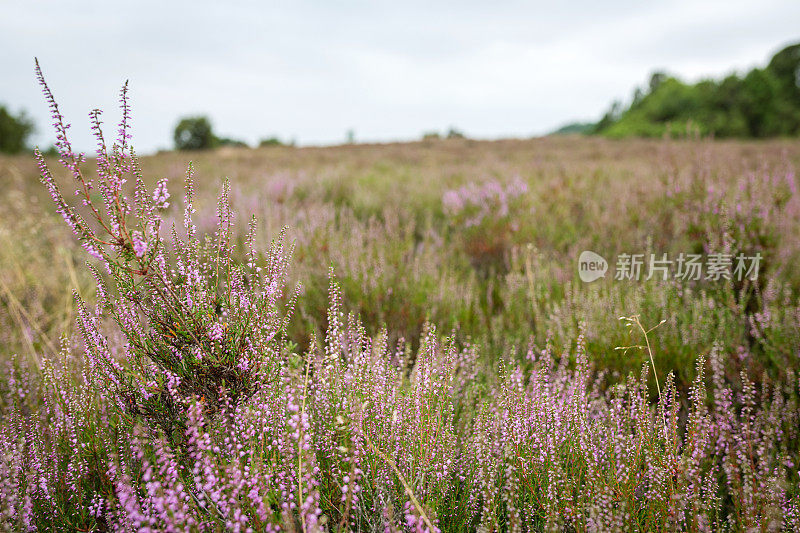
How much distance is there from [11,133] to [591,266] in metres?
45.7

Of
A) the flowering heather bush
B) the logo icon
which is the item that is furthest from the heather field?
the flowering heather bush

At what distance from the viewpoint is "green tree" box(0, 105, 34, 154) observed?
33781 millimetres

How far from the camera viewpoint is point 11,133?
1373 inches

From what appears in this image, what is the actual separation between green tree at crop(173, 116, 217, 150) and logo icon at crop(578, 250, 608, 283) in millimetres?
39056

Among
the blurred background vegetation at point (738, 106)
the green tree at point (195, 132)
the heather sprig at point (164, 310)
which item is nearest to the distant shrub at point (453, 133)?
the blurred background vegetation at point (738, 106)

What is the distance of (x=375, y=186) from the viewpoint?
734 cm

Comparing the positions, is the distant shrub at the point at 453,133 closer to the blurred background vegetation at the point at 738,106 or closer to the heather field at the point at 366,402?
the blurred background vegetation at the point at 738,106

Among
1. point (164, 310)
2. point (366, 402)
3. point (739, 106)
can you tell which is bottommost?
point (366, 402)

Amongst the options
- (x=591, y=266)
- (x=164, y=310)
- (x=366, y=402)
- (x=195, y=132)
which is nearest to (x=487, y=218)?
(x=591, y=266)

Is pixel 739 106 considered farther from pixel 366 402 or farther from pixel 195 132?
pixel 195 132

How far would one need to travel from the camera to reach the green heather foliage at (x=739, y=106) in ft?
88.4

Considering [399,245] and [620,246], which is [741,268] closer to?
[620,246]

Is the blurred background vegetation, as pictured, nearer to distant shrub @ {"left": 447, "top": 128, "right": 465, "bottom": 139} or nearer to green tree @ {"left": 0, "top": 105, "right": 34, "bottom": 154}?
distant shrub @ {"left": 447, "top": 128, "right": 465, "bottom": 139}

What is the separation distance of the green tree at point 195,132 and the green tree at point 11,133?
1128 centimetres
